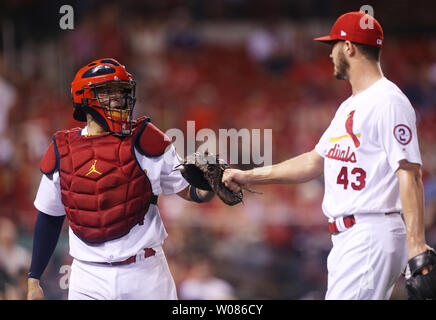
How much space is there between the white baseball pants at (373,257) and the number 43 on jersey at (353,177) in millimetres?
150

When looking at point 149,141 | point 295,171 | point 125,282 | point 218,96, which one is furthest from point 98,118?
point 218,96

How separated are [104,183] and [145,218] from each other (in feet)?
0.96

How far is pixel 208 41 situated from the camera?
11.5 meters

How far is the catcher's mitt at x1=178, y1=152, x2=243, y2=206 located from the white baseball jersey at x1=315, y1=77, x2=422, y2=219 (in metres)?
0.64

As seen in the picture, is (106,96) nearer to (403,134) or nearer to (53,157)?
(53,157)

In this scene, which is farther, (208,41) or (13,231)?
(208,41)

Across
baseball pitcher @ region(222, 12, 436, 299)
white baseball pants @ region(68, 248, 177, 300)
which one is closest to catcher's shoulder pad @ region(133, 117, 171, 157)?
white baseball pants @ region(68, 248, 177, 300)

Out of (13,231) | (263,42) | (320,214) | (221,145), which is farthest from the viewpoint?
(263,42)

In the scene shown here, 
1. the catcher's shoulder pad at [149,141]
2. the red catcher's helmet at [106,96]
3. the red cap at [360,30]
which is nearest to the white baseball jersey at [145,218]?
the catcher's shoulder pad at [149,141]

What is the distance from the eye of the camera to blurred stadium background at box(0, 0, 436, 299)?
7.09m

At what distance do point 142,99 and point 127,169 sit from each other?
647 cm

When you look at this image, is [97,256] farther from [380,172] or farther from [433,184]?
[433,184]

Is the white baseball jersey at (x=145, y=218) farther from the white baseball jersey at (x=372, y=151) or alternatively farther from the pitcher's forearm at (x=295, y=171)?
the white baseball jersey at (x=372, y=151)

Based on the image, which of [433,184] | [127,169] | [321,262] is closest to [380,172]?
[127,169]
